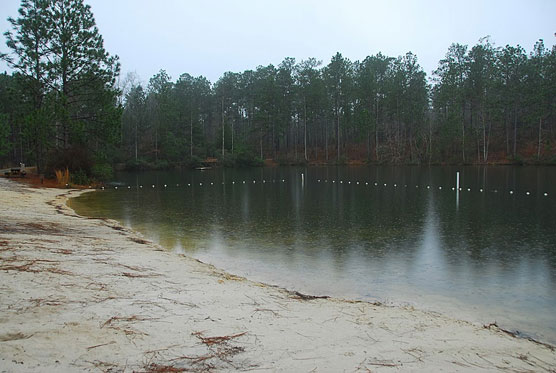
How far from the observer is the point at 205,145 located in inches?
2810

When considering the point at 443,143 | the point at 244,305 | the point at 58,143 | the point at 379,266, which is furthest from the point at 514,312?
the point at 443,143

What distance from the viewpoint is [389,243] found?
12289 millimetres

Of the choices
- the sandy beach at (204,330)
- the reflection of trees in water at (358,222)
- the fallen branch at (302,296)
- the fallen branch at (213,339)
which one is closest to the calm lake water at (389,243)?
the reflection of trees in water at (358,222)

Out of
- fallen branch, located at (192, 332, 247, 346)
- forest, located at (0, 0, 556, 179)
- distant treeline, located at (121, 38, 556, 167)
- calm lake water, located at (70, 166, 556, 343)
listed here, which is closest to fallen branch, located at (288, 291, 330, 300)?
calm lake water, located at (70, 166, 556, 343)

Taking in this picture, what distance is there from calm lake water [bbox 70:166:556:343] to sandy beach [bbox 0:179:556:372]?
1.30 m

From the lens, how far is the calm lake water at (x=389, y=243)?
779 centimetres

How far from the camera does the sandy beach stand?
160 inches

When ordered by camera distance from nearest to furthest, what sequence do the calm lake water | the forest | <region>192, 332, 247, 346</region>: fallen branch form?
<region>192, 332, 247, 346</region>: fallen branch → the calm lake water → the forest

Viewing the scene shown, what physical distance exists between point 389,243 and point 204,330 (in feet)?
27.5

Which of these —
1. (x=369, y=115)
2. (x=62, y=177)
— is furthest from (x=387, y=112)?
(x=62, y=177)

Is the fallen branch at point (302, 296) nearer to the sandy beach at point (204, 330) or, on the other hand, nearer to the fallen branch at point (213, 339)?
the sandy beach at point (204, 330)

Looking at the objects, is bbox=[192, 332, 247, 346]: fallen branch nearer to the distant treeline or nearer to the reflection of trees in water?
the reflection of trees in water

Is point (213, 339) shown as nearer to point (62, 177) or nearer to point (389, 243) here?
point (389, 243)

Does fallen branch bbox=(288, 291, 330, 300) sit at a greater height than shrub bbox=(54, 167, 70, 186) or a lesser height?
lesser
